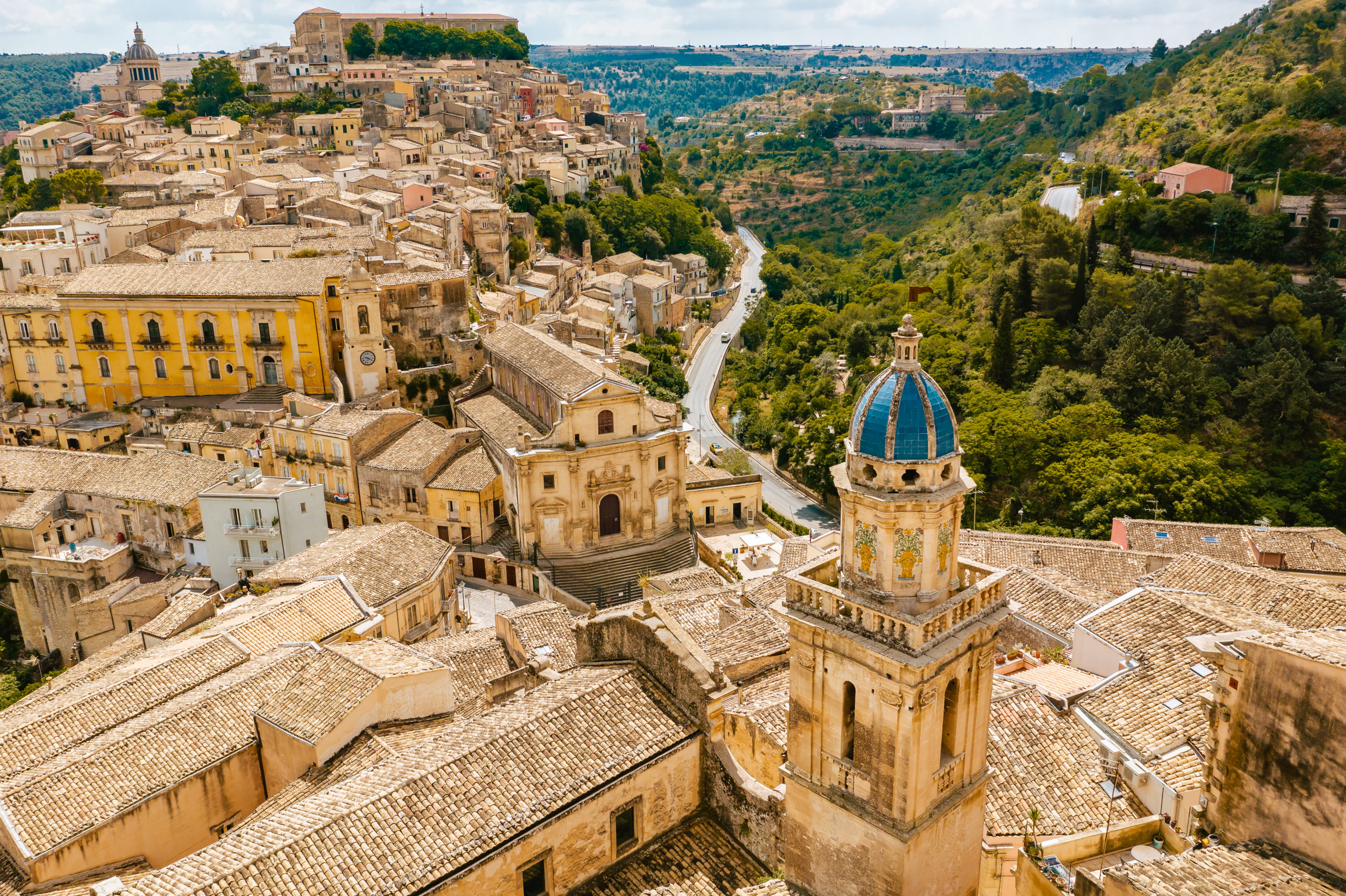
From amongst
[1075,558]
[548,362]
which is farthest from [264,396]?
[1075,558]

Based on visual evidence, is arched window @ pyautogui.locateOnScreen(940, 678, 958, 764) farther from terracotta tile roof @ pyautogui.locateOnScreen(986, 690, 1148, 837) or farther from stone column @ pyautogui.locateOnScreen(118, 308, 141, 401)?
stone column @ pyautogui.locateOnScreen(118, 308, 141, 401)

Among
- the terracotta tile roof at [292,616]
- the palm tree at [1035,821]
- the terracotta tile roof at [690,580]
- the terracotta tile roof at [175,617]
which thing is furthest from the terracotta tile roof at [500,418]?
the palm tree at [1035,821]

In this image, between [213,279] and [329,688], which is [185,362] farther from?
[329,688]

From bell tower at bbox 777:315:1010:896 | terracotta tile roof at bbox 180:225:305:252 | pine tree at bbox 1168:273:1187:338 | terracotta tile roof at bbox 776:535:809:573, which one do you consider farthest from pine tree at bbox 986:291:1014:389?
bell tower at bbox 777:315:1010:896

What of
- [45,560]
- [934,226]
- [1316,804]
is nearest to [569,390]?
[45,560]

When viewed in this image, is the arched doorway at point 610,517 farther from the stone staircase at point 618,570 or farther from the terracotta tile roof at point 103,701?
the terracotta tile roof at point 103,701

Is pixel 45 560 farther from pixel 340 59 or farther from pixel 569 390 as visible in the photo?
pixel 340 59
